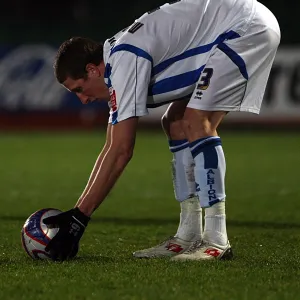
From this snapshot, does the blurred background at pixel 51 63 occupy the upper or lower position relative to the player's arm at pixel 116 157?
lower

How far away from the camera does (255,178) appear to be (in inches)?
401

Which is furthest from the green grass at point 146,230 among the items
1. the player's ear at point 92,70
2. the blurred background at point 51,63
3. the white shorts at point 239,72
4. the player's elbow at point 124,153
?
the blurred background at point 51,63

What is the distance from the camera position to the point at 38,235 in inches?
183

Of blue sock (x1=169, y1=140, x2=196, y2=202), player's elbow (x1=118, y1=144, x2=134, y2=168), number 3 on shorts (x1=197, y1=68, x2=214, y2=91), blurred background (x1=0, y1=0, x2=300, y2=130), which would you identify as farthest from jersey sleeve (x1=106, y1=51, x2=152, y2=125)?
blurred background (x1=0, y1=0, x2=300, y2=130)

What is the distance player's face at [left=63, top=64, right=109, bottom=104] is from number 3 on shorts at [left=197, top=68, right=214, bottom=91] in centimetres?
49

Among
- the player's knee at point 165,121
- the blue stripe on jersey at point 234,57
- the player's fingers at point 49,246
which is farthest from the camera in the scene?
the player's knee at point 165,121

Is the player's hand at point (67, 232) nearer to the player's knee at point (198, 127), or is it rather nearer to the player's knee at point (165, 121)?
the player's knee at point (198, 127)

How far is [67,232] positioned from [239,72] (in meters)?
1.21

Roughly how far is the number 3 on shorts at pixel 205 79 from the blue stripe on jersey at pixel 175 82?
5 cm

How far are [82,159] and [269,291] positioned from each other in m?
9.26

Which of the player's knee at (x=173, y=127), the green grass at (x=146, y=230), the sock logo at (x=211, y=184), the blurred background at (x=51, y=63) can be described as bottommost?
the blurred background at (x=51, y=63)

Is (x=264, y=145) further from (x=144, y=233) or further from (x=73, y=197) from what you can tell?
(x=144, y=233)

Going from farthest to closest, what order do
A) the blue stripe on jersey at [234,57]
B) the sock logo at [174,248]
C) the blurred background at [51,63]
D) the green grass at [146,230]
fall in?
the blurred background at [51,63] < the sock logo at [174,248] < the blue stripe on jersey at [234,57] < the green grass at [146,230]

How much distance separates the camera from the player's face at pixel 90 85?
463 cm
